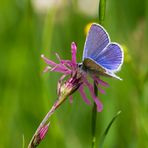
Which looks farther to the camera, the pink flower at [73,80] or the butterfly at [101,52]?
the pink flower at [73,80]

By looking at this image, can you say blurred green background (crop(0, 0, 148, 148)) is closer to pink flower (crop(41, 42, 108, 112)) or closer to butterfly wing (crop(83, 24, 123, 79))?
pink flower (crop(41, 42, 108, 112))

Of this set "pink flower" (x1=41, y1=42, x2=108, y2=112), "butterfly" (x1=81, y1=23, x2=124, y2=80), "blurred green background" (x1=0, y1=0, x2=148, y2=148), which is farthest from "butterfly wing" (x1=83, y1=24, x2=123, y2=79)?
"blurred green background" (x1=0, y1=0, x2=148, y2=148)

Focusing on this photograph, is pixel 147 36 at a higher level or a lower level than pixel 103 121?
higher

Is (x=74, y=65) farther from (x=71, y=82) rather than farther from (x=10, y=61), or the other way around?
(x=10, y=61)

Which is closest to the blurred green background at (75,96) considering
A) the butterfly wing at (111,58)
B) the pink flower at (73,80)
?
the pink flower at (73,80)

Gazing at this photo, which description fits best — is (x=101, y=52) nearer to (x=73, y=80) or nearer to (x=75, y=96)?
(x=73, y=80)

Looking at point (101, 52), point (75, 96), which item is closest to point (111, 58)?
point (101, 52)

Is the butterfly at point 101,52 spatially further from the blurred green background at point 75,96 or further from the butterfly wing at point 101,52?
the blurred green background at point 75,96

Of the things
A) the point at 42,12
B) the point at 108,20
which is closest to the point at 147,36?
the point at 108,20
